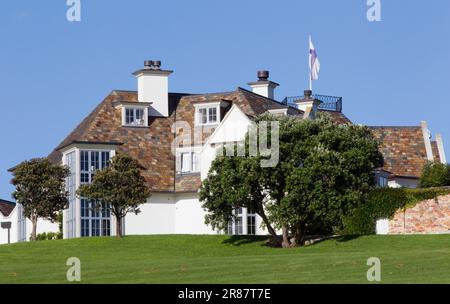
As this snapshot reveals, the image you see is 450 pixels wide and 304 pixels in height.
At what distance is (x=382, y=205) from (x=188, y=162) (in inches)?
567

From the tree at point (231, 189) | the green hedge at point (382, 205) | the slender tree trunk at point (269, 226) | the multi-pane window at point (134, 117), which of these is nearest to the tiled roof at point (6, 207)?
the multi-pane window at point (134, 117)

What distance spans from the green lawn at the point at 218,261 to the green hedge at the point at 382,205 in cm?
598

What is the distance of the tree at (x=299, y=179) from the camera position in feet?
194

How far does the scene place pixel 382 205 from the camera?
66000 millimetres

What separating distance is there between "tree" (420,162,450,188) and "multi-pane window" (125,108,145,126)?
17.2 metres

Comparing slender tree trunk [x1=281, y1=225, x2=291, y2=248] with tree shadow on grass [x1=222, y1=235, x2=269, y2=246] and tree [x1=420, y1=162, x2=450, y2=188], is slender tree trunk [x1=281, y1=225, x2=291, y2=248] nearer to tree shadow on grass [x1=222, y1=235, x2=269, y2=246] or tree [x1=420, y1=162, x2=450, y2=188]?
tree shadow on grass [x1=222, y1=235, x2=269, y2=246]

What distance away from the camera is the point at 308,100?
85750 millimetres

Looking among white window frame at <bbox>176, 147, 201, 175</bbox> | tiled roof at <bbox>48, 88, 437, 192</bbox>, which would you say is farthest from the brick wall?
white window frame at <bbox>176, 147, 201, 175</bbox>

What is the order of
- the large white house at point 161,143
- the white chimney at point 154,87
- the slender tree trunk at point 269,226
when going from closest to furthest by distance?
the slender tree trunk at point 269,226, the large white house at point 161,143, the white chimney at point 154,87

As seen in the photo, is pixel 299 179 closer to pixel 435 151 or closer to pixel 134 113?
pixel 134 113

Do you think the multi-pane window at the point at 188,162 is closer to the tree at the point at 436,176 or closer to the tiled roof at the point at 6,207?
Answer: the tree at the point at 436,176

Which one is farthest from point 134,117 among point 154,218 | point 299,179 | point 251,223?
point 299,179
